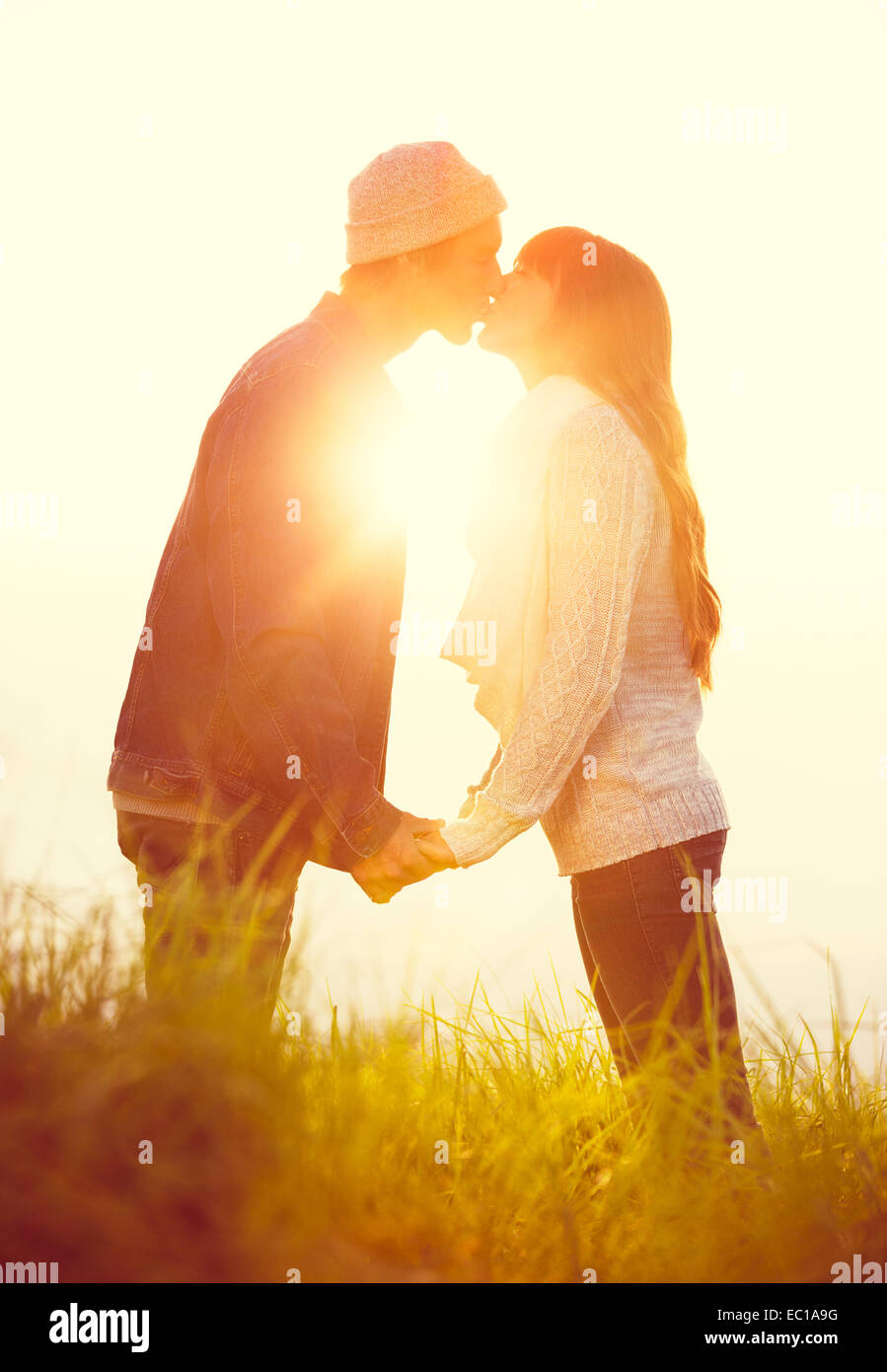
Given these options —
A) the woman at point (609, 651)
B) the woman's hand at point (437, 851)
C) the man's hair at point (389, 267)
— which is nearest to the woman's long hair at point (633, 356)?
the woman at point (609, 651)

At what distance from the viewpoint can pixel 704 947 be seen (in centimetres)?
271

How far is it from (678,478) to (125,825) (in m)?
1.63

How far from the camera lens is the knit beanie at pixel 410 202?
11.3 feet

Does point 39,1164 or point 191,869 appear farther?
point 191,869

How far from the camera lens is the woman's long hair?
3018mm

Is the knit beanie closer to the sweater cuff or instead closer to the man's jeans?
the sweater cuff

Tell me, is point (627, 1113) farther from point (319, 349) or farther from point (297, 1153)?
point (319, 349)

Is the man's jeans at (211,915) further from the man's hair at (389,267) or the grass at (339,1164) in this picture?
the man's hair at (389,267)

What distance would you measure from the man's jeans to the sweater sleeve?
67cm

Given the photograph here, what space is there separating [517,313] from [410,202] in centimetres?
49

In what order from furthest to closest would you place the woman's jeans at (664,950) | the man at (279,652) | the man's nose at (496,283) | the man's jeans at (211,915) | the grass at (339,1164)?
the man's nose at (496,283)
the man at (279,652)
the woman's jeans at (664,950)
the man's jeans at (211,915)
the grass at (339,1164)

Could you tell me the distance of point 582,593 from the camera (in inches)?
114

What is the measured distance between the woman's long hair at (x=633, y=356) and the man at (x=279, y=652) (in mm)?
319
